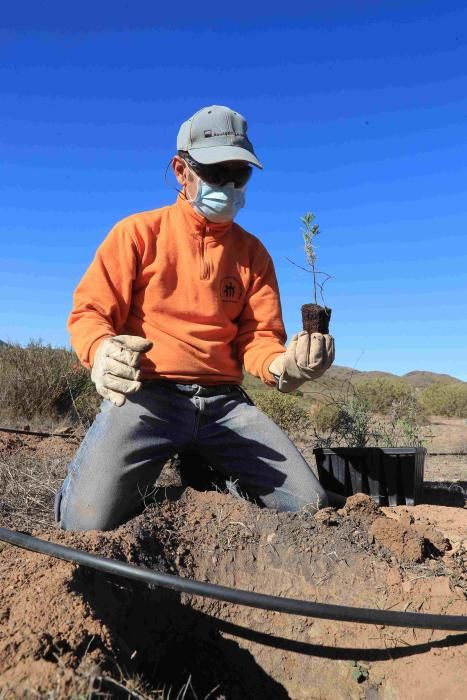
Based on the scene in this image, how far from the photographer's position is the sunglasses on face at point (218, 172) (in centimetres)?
329

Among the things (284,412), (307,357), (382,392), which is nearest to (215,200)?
(307,357)

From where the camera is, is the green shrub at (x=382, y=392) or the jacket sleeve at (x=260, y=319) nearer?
the jacket sleeve at (x=260, y=319)

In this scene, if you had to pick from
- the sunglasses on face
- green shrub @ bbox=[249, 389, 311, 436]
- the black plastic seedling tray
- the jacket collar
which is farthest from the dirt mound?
green shrub @ bbox=[249, 389, 311, 436]

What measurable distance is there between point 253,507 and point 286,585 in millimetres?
420

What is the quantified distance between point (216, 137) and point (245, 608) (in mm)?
2198

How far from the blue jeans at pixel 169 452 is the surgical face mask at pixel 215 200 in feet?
2.86

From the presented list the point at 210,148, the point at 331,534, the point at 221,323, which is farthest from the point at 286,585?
the point at 210,148

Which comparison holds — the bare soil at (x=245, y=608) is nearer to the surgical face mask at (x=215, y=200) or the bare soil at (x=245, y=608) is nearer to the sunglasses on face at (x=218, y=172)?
the surgical face mask at (x=215, y=200)

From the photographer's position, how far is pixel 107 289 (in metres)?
3.10

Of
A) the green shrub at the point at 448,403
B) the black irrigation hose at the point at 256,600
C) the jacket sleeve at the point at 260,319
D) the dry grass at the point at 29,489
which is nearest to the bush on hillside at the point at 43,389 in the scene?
the dry grass at the point at 29,489

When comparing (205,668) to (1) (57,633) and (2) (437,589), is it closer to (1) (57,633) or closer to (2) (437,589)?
(1) (57,633)

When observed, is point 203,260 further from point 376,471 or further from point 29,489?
point 376,471

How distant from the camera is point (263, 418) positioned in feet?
11.0

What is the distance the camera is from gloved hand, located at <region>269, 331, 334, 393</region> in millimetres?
3064
